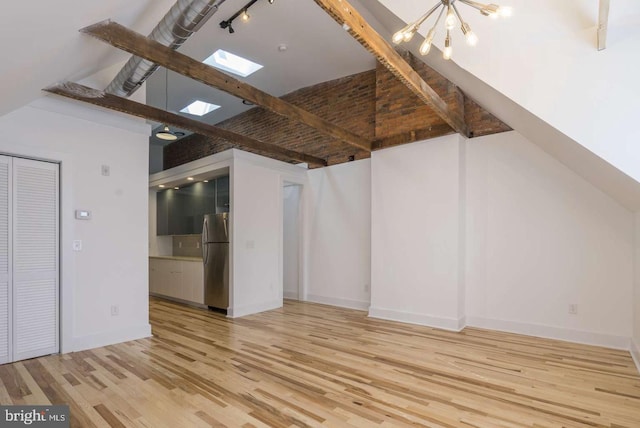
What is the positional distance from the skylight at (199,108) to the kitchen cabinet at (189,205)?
1.85 m

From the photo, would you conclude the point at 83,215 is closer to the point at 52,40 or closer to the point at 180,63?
the point at 180,63

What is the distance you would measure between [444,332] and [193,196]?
537 cm

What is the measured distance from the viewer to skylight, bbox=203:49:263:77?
5535 mm

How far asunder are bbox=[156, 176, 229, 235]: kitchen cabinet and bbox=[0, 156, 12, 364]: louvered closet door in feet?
10.4

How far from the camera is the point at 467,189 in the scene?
190 inches

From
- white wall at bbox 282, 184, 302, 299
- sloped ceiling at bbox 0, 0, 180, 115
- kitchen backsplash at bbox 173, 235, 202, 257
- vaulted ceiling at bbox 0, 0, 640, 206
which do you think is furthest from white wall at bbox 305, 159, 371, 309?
sloped ceiling at bbox 0, 0, 180, 115

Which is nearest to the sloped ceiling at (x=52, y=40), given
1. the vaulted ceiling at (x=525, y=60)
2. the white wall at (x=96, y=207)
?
the vaulted ceiling at (x=525, y=60)

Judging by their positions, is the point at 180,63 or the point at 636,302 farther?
the point at 636,302

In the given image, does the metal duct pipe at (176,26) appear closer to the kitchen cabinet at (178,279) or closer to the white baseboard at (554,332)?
the kitchen cabinet at (178,279)

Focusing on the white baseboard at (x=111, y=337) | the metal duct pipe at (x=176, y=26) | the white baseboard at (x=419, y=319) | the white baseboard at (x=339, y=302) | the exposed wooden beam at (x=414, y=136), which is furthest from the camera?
the white baseboard at (x=339, y=302)

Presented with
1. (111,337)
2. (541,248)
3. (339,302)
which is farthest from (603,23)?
(111,337)

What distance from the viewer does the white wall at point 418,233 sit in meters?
4.63

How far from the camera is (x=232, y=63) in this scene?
5805mm

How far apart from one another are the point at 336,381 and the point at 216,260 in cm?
337
